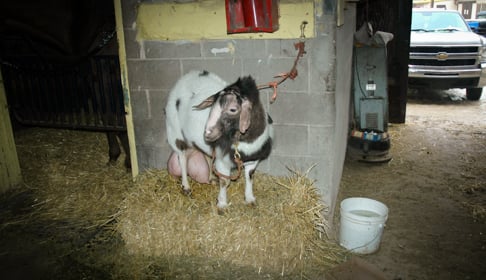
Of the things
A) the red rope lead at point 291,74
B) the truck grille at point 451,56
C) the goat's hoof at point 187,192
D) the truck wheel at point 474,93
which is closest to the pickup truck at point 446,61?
the truck grille at point 451,56

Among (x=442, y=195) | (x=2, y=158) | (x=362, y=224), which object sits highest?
(x=2, y=158)

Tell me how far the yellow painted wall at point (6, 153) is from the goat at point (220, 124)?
83.7 inches

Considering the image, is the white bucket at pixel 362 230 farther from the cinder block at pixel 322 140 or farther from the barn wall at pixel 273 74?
the cinder block at pixel 322 140

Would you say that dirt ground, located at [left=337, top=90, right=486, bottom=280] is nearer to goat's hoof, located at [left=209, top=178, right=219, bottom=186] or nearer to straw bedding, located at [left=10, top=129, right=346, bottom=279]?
straw bedding, located at [left=10, top=129, right=346, bottom=279]

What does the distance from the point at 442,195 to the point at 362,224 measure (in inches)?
67.6

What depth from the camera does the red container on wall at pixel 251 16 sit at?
2865mm

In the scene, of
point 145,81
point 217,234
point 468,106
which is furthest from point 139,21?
point 468,106

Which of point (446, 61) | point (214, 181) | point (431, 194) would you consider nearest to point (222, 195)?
point (214, 181)

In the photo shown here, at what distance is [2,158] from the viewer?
14.1ft

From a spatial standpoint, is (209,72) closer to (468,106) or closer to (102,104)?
(102,104)

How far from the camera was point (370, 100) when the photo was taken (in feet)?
17.0

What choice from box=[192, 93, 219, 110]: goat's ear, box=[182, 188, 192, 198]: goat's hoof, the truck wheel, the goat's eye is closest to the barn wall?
box=[182, 188, 192, 198]: goat's hoof

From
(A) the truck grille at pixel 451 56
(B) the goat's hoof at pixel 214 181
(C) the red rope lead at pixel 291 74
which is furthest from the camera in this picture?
(A) the truck grille at pixel 451 56

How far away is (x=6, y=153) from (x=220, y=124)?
3.00m
